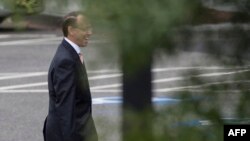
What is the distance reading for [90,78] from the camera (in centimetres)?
118

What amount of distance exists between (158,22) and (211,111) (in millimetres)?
226

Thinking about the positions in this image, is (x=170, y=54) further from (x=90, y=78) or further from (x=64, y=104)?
(x=64, y=104)

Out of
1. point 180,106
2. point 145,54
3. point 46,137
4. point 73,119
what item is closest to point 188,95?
point 180,106

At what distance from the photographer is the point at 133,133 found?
3.99 ft

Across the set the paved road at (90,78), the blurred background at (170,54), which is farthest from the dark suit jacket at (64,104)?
the blurred background at (170,54)

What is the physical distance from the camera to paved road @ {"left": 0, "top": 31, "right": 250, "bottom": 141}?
115 centimetres

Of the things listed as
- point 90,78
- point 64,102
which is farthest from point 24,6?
point 64,102

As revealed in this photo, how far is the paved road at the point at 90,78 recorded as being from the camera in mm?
1147

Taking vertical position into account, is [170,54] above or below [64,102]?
above

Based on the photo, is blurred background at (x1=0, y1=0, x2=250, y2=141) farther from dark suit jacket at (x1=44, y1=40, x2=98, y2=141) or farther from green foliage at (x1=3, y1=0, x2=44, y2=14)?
dark suit jacket at (x1=44, y1=40, x2=98, y2=141)

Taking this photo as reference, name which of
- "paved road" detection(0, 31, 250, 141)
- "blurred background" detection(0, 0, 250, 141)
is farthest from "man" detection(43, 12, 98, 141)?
"blurred background" detection(0, 0, 250, 141)

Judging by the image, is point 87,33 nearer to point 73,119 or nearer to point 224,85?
point 224,85

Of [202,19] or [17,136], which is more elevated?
[202,19]

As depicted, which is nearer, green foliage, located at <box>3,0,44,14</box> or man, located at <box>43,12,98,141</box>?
green foliage, located at <box>3,0,44,14</box>
